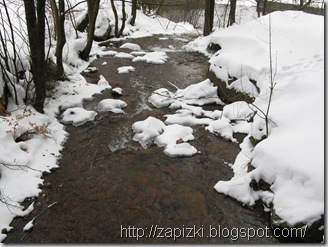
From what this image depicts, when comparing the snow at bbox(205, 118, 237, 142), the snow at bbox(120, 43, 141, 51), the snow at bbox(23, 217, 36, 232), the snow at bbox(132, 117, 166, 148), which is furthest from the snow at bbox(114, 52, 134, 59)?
the snow at bbox(23, 217, 36, 232)

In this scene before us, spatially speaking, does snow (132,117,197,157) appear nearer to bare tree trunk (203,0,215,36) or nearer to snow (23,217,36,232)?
snow (23,217,36,232)

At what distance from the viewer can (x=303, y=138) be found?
12.8 ft

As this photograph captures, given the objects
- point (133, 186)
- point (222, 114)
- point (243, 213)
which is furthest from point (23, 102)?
point (243, 213)

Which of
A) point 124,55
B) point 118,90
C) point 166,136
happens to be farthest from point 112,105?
point 124,55

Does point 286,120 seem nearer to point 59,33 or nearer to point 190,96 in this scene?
point 190,96

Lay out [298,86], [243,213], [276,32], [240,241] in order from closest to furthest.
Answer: [240,241], [243,213], [298,86], [276,32]

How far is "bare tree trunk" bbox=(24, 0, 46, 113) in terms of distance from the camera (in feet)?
17.3

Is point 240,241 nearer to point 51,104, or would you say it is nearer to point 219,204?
point 219,204

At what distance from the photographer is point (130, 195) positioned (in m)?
4.03

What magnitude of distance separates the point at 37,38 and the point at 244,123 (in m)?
4.41

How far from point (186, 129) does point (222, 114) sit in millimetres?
1074

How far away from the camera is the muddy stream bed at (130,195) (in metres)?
3.46

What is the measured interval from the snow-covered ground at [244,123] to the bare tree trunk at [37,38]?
58cm

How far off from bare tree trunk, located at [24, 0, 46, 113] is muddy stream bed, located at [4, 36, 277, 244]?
116 cm
